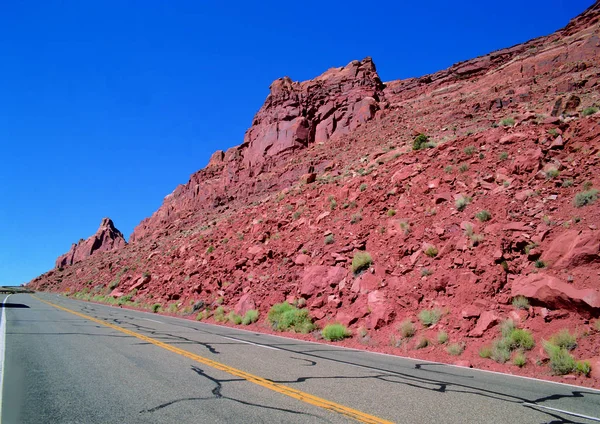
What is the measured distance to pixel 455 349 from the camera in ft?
34.7

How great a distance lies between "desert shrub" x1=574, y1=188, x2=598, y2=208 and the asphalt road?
7776mm

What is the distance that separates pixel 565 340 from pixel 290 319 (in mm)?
9736

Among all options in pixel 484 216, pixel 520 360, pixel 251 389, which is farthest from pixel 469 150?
pixel 251 389

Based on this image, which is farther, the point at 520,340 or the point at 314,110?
the point at 314,110

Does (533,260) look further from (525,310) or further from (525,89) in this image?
(525,89)

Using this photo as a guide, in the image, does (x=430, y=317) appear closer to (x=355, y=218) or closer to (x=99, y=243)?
(x=355, y=218)

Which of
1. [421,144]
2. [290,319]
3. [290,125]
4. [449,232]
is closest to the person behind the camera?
[449,232]

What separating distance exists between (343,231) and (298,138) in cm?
3276

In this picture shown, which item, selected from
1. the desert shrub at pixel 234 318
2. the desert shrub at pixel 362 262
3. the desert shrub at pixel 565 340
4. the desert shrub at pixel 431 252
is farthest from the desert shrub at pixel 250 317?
the desert shrub at pixel 565 340

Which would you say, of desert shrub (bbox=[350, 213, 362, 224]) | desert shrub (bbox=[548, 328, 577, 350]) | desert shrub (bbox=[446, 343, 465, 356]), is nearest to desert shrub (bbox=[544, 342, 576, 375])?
desert shrub (bbox=[548, 328, 577, 350])

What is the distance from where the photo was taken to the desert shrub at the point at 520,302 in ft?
35.1

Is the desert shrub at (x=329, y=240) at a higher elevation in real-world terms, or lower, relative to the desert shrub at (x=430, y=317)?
higher

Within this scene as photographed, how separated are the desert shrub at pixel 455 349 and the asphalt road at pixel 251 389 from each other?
1.69 metres

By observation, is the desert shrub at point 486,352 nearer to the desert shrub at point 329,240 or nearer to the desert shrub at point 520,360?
the desert shrub at point 520,360
